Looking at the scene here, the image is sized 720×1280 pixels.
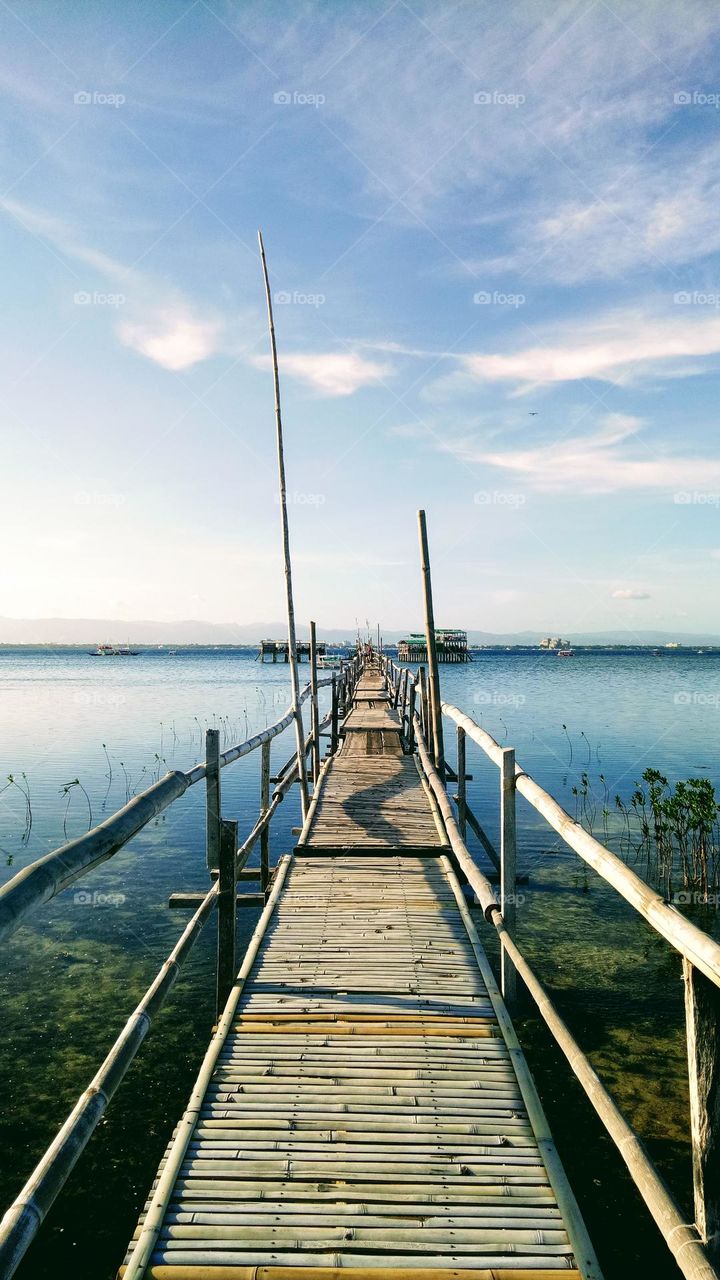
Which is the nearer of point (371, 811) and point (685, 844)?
point (371, 811)

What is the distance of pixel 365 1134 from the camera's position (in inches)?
133

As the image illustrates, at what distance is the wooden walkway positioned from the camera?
9.02ft

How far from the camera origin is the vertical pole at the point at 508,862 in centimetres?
469

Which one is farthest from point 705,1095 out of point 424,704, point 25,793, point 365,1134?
point 25,793

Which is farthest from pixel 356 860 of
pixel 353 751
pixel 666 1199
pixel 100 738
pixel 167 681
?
pixel 167 681

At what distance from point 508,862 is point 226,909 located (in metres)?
2.04

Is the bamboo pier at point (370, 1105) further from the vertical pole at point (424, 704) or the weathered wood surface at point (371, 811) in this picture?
the vertical pole at point (424, 704)

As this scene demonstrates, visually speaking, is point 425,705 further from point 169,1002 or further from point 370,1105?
point 370,1105

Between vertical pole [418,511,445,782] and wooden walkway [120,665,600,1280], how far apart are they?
17.2ft

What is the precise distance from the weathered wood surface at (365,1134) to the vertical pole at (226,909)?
25 cm

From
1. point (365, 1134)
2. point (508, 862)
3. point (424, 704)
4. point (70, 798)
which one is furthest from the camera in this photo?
point (70, 798)

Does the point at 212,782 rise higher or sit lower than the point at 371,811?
higher

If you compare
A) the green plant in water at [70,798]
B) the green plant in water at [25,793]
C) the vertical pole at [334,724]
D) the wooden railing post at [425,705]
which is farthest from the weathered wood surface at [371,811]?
the green plant in water at [25,793]

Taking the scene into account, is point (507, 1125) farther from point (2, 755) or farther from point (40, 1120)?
point (2, 755)
